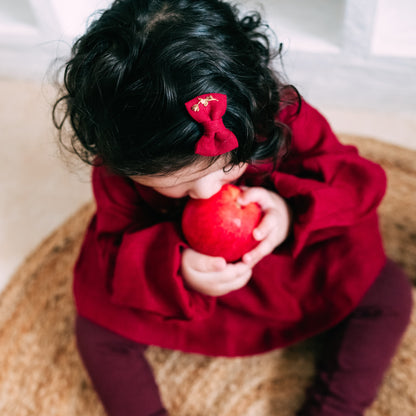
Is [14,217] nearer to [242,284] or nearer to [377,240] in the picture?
[242,284]

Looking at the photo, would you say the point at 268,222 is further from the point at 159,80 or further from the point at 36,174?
the point at 36,174

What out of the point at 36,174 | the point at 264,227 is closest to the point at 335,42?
the point at 264,227

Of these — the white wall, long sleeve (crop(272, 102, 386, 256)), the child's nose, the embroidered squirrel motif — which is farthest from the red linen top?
the white wall

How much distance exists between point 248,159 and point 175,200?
21 cm

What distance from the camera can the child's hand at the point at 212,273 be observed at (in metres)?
0.65

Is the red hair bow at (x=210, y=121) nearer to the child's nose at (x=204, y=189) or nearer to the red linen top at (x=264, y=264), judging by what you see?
the child's nose at (x=204, y=189)

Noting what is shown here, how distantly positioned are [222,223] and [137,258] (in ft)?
0.54

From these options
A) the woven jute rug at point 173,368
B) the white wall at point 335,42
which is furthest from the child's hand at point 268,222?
the white wall at point 335,42

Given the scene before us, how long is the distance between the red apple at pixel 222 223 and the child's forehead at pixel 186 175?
2.2 inches

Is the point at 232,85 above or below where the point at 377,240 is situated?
above

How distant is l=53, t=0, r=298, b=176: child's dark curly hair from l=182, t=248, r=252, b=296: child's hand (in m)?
0.16

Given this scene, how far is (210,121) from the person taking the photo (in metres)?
0.48

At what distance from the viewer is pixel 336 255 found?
2.36ft

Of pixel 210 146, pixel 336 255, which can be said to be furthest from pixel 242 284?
pixel 210 146
